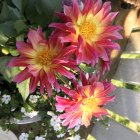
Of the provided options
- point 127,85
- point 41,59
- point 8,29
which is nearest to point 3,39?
point 8,29

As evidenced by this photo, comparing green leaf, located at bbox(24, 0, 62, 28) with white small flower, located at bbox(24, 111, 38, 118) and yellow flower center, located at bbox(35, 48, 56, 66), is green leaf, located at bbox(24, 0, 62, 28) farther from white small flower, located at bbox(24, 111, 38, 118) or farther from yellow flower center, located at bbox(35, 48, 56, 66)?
white small flower, located at bbox(24, 111, 38, 118)

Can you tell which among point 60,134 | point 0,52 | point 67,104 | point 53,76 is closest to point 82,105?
point 67,104

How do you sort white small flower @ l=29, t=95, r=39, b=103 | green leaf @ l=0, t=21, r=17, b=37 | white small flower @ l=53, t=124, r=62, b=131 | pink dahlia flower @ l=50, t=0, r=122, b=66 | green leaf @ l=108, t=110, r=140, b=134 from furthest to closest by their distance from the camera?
green leaf @ l=108, t=110, r=140, b=134 < white small flower @ l=53, t=124, r=62, b=131 < white small flower @ l=29, t=95, r=39, b=103 < green leaf @ l=0, t=21, r=17, b=37 < pink dahlia flower @ l=50, t=0, r=122, b=66

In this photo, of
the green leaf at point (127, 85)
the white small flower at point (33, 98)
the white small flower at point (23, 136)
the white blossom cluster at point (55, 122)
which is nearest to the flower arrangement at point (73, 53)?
the white small flower at point (33, 98)

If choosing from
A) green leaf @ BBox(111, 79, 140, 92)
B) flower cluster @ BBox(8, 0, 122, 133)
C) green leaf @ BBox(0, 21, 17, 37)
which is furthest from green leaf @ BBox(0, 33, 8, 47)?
green leaf @ BBox(111, 79, 140, 92)

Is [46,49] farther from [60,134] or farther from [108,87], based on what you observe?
[60,134]

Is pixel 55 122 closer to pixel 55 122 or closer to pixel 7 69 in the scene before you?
pixel 55 122

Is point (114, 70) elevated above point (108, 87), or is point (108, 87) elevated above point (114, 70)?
point (108, 87)
